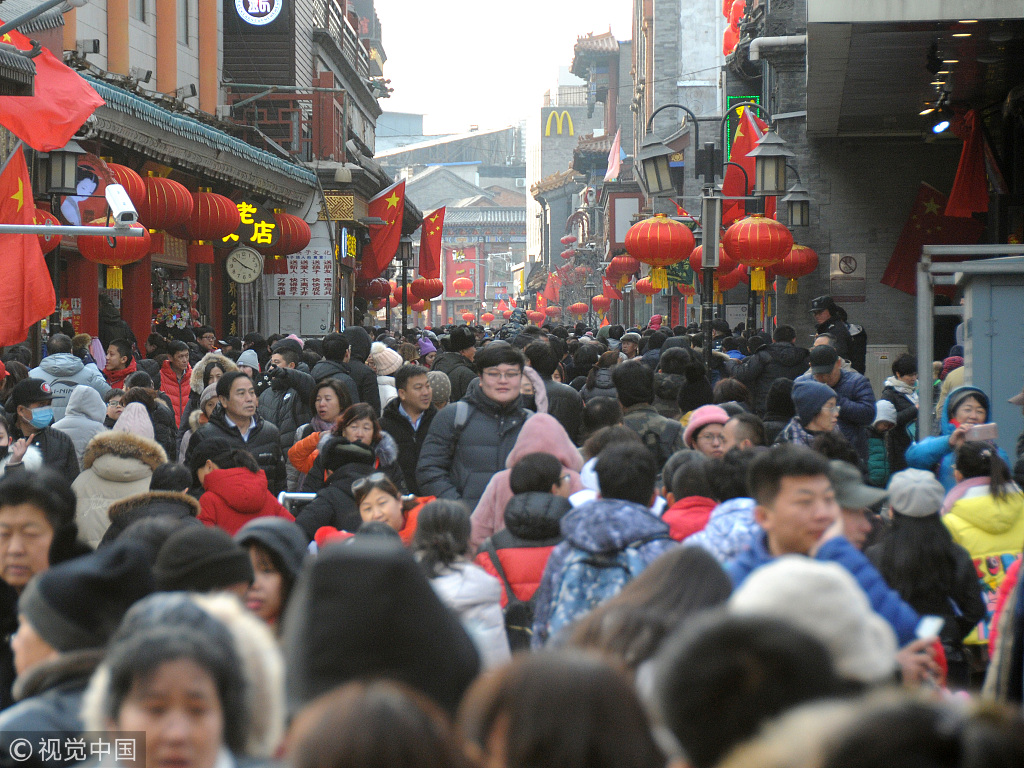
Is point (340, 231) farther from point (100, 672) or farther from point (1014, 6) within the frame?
point (100, 672)

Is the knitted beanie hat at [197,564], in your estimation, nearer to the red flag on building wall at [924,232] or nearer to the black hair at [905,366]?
the black hair at [905,366]

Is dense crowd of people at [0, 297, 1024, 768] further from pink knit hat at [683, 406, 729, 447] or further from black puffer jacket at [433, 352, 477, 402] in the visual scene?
black puffer jacket at [433, 352, 477, 402]

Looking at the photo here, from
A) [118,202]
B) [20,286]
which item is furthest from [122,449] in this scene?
[118,202]

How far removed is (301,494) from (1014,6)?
23.2ft

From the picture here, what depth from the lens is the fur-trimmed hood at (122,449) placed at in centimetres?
604

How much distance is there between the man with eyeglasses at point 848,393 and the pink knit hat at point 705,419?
1.67 m

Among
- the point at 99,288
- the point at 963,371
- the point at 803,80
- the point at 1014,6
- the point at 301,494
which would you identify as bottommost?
the point at 301,494

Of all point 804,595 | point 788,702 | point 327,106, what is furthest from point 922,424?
point 327,106

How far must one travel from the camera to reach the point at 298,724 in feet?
6.51

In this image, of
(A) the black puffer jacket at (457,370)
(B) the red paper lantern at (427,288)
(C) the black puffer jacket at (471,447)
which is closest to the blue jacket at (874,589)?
(C) the black puffer jacket at (471,447)

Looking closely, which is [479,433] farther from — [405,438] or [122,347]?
[122,347]

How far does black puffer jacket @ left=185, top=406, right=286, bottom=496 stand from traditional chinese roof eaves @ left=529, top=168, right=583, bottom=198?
250 ft

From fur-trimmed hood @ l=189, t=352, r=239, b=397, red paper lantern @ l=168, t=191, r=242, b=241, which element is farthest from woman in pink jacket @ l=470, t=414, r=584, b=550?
red paper lantern @ l=168, t=191, r=242, b=241

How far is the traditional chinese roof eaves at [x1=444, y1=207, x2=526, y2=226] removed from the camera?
103875mm
